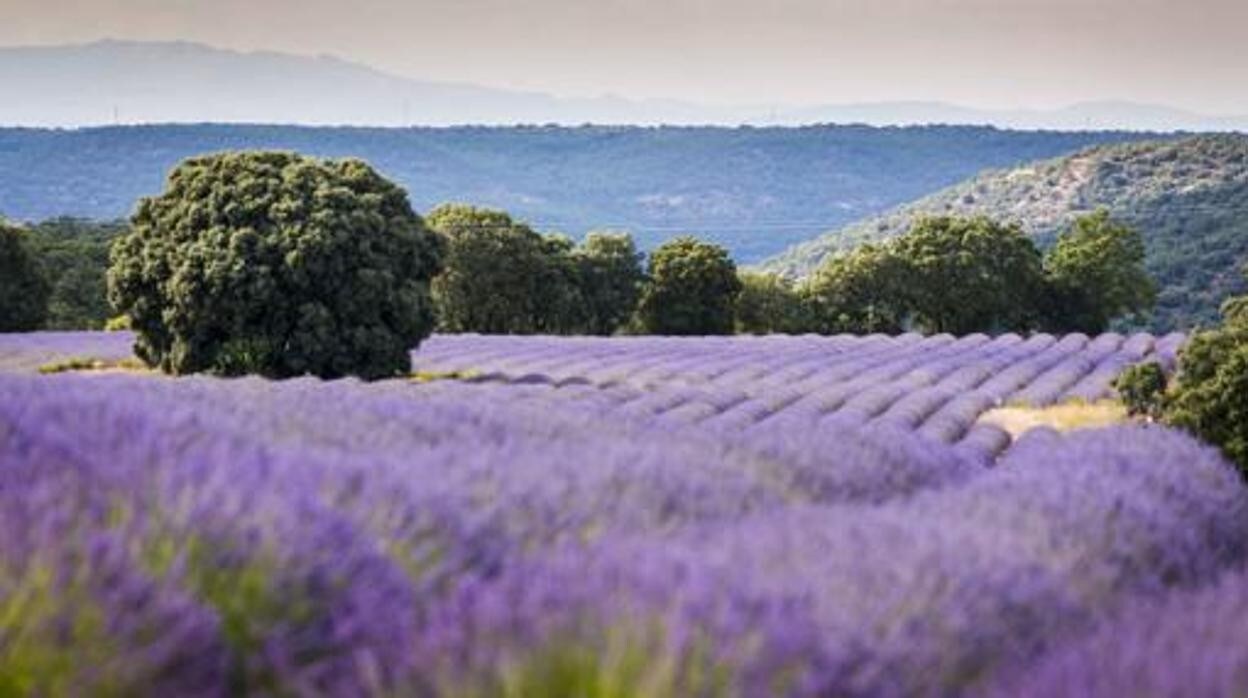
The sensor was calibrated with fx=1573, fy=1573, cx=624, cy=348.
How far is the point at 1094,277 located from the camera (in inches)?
2511

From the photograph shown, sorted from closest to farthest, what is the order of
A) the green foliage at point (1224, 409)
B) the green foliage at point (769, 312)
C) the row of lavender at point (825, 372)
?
the green foliage at point (1224, 409) < the row of lavender at point (825, 372) < the green foliage at point (769, 312)

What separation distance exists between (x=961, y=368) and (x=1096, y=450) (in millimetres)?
23482

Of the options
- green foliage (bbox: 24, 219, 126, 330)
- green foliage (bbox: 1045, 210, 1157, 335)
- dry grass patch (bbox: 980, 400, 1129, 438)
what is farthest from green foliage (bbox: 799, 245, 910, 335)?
dry grass patch (bbox: 980, 400, 1129, 438)

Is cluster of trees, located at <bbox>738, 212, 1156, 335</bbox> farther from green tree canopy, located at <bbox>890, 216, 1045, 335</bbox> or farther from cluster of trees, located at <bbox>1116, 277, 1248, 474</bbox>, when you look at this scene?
cluster of trees, located at <bbox>1116, 277, 1248, 474</bbox>

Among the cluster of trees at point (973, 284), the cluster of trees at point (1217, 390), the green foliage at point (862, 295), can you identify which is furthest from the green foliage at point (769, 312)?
the cluster of trees at point (1217, 390)

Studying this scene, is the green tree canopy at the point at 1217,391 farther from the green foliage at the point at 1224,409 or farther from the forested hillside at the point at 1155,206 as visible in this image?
the forested hillside at the point at 1155,206

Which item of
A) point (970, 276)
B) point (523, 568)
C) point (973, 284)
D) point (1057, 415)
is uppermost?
point (523, 568)

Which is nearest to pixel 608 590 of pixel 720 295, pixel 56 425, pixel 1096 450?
pixel 56 425

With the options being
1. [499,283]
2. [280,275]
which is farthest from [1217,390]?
[499,283]

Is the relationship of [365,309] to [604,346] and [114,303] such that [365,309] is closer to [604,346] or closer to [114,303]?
[114,303]

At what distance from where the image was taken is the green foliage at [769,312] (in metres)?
66.9

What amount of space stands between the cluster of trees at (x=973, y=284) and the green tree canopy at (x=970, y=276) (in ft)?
0.13

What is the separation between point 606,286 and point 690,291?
645cm

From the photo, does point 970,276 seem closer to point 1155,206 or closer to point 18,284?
point 18,284
